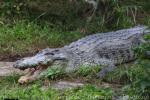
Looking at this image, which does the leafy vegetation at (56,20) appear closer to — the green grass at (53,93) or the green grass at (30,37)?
the green grass at (30,37)

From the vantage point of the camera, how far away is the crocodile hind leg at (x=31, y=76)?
19.4ft

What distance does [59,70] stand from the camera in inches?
243

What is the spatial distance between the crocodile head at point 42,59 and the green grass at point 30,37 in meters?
1.43

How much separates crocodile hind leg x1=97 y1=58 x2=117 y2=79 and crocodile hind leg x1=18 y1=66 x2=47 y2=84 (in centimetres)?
75

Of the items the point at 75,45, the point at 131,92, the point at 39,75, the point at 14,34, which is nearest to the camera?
the point at 131,92

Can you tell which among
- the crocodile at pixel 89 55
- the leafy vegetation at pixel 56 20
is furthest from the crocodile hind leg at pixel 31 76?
the leafy vegetation at pixel 56 20

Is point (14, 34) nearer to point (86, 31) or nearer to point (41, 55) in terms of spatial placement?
point (86, 31)

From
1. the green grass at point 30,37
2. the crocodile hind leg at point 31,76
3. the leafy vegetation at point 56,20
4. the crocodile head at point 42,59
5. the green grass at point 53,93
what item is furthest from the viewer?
the leafy vegetation at point 56,20

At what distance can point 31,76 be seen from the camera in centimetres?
602

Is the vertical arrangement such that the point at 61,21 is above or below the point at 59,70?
above

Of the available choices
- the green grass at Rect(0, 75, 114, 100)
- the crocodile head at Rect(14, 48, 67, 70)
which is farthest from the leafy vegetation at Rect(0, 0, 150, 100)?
the green grass at Rect(0, 75, 114, 100)

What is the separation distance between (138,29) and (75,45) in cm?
140

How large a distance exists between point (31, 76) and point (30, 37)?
8.03ft

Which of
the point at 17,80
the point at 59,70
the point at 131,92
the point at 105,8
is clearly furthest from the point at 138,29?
the point at 131,92
